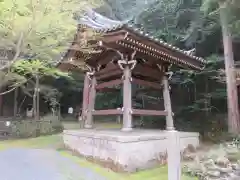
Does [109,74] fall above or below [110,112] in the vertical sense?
above

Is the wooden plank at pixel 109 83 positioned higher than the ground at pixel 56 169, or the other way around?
the wooden plank at pixel 109 83

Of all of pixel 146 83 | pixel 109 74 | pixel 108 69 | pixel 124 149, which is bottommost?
pixel 124 149

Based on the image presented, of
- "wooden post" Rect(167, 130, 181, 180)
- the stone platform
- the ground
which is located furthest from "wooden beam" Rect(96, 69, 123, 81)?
"wooden post" Rect(167, 130, 181, 180)

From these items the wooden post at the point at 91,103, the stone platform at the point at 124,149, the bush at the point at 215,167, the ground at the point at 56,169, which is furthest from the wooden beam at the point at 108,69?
the bush at the point at 215,167

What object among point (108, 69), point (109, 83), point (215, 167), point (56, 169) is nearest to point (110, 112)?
point (109, 83)

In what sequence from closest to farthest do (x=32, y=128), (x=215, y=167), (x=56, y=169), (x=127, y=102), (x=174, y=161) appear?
(x=174, y=161) < (x=215, y=167) < (x=56, y=169) < (x=127, y=102) < (x=32, y=128)

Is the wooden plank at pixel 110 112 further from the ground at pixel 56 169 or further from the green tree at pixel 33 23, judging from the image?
the green tree at pixel 33 23

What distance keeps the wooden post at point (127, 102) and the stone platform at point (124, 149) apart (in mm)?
326

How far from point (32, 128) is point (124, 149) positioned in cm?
791

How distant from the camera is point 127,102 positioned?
7.48 meters

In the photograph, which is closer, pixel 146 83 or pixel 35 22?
pixel 35 22

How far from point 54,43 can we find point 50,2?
974mm

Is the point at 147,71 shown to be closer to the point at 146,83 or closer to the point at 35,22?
the point at 146,83

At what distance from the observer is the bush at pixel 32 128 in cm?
1259
